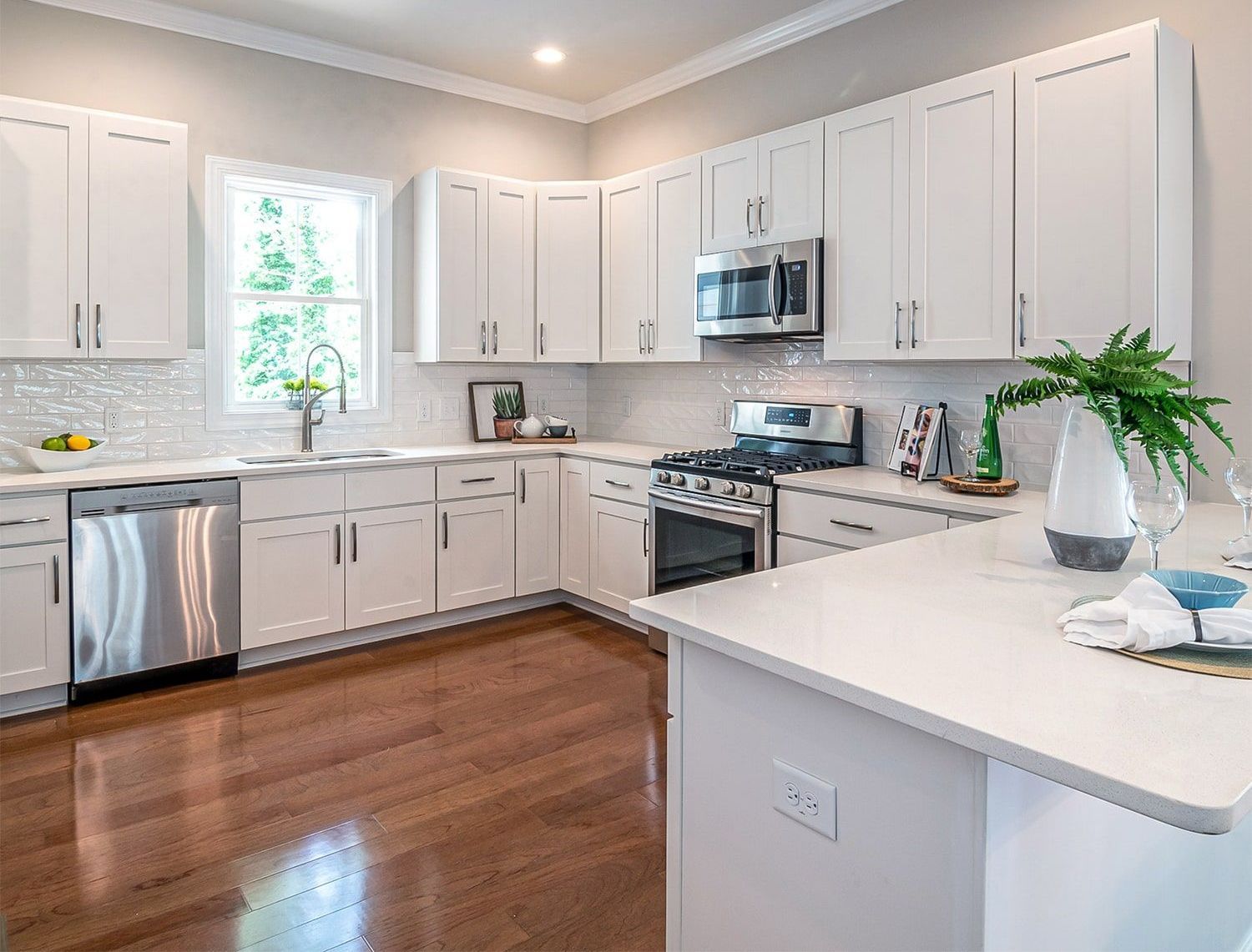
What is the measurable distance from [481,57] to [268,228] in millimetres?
1471

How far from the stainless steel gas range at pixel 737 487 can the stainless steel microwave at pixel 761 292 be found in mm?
426

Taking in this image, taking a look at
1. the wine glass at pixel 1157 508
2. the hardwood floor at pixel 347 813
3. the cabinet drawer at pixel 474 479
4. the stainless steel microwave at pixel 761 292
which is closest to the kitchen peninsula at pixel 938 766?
the wine glass at pixel 1157 508

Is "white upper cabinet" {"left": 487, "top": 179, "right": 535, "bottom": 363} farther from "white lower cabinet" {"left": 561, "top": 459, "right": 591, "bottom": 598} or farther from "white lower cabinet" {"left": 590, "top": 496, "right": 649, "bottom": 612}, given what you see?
"white lower cabinet" {"left": 590, "top": 496, "right": 649, "bottom": 612}

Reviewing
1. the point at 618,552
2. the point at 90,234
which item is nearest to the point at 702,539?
the point at 618,552

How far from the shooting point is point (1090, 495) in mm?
1670

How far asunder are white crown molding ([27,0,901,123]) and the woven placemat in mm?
3401

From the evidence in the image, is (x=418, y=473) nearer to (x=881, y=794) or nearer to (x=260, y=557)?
(x=260, y=557)

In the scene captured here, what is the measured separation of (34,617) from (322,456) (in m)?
1.42

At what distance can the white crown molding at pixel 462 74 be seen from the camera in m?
3.82

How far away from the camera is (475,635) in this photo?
4.31 meters

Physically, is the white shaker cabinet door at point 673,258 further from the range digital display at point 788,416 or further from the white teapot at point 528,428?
the white teapot at point 528,428

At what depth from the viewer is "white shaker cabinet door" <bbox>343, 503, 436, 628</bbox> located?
4.02m

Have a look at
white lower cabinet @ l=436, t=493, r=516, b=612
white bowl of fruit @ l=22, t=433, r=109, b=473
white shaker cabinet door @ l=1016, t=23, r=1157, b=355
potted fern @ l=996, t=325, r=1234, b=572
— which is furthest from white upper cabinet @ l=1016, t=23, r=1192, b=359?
white bowl of fruit @ l=22, t=433, r=109, b=473

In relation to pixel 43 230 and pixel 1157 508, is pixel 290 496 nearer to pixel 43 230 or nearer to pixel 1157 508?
pixel 43 230
